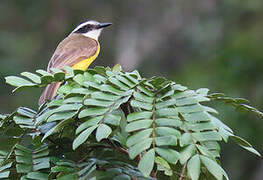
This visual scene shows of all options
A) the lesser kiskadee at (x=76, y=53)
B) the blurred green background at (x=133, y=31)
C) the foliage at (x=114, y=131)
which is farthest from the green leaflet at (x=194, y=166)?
the blurred green background at (x=133, y=31)

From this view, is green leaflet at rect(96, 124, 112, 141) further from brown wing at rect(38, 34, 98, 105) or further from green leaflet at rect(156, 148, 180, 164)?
brown wing at rect(38, 34, 98, 105)

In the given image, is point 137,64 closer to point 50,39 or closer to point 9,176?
point 50,39

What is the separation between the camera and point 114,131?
1.52 m

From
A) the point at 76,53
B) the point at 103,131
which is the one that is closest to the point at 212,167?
the point at 103,131

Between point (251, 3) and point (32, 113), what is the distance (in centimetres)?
610

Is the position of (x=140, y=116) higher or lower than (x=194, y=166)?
higher

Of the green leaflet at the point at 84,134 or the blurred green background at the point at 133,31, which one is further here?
the blurred green background at the point at 133,31

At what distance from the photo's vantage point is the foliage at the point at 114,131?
1344 millimetres

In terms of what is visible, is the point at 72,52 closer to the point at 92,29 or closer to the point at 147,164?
the point at 92,29

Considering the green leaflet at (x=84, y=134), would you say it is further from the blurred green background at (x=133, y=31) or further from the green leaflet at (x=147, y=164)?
the blurred green background at (x=133, y=31)

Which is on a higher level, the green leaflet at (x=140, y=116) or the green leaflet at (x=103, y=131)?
the green leaflet at (x=140, y=116)

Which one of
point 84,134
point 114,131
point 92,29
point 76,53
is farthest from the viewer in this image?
point 92,29

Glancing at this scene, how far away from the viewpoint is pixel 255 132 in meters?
5.04

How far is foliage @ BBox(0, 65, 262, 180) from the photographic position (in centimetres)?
134
